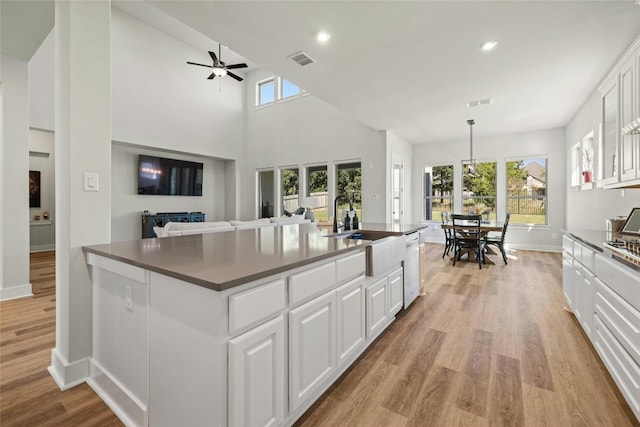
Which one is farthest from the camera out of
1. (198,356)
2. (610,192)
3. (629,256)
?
(610,192)

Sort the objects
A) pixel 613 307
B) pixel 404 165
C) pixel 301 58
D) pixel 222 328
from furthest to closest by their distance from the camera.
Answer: pixel 404 165
pixel 301 58
pixel 613 307
pixel 222 328

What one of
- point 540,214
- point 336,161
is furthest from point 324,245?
point 540,214

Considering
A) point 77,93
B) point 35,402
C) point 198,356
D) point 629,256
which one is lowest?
point 35,402

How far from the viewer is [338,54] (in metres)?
3.23

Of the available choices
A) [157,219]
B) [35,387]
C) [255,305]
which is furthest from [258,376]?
[157,219]

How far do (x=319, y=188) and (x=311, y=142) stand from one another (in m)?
1.26

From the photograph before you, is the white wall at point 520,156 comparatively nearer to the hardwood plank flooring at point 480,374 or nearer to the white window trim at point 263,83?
the hardwood plank flooring at point 480,374

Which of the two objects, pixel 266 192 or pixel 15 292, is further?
pixel 266 192

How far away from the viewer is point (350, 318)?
1.87m

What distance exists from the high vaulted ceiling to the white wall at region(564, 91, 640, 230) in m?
0.34

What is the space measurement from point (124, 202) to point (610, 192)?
351 inches

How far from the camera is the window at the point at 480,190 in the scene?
718cm

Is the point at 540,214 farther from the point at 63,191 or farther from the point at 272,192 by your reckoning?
the point at 63,191

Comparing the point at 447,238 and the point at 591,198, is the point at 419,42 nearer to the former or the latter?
the point at 591,198
